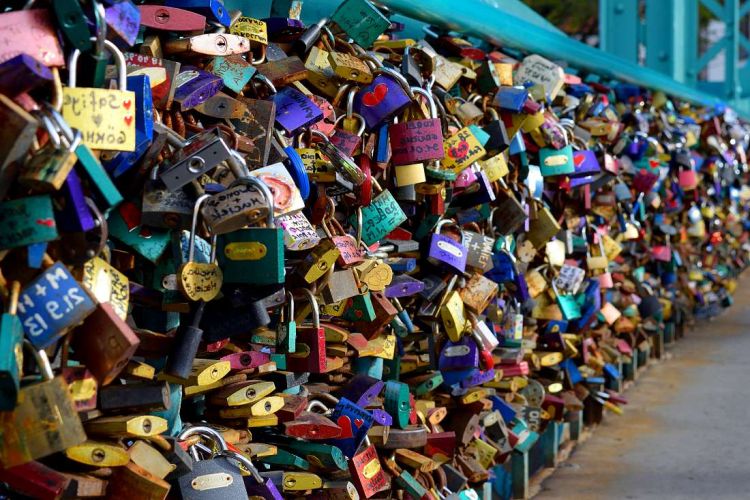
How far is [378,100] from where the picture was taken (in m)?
2.60

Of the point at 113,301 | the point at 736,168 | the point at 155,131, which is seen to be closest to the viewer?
the point at 113,301

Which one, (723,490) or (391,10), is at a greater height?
(391,10)

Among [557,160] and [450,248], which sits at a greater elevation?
[557,160]

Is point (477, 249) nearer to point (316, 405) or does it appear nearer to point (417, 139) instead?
point (417, 139)

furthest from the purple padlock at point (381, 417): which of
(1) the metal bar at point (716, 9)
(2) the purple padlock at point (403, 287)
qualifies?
(1) the metal bar at point (716, 9)

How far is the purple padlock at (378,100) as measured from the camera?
2.59m

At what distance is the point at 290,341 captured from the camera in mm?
2162

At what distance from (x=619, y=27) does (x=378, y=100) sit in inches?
367

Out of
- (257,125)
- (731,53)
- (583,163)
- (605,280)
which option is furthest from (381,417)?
(731,53)

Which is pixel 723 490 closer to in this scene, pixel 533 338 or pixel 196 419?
pixel 533 338

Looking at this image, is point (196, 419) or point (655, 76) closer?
point (196, 419)

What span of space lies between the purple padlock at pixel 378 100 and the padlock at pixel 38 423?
1.28 meters

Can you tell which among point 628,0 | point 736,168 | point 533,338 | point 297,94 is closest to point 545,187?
point 533,338

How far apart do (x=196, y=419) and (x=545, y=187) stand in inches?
88.7
